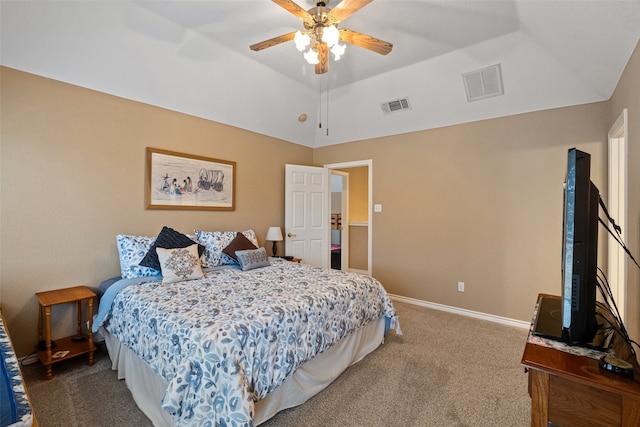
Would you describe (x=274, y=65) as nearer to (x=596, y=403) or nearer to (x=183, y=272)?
(x=183, y=272)

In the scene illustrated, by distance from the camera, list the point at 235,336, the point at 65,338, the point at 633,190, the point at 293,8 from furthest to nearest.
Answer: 1. the point at 65,338
2. the point at 293,8
3. the point at 633,190
4. the point at 235,336

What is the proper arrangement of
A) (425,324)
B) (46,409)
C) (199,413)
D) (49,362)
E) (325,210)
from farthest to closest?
(325,210), (425,324), (49,362), (46,409), (199,413)

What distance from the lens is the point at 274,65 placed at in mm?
3482

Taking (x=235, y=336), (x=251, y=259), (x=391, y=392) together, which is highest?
(x=251, y=259)

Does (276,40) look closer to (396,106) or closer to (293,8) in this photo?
(293,8)

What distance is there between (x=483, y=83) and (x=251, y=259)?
328cm

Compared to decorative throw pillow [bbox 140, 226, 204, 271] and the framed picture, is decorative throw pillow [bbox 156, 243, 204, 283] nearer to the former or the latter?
decorative throw pillow [bbox 140, 226, 204, 271]

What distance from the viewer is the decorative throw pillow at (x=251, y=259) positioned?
315 centimetres

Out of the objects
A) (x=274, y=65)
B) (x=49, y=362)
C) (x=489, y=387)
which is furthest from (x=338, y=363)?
(x=274, y=65)

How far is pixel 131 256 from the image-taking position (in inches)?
108

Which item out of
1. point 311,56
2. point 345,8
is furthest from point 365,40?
point 311,56

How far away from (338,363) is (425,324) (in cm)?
155

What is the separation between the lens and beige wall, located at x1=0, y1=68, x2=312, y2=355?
7.82 ft

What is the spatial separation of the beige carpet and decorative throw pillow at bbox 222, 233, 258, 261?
1429mm
